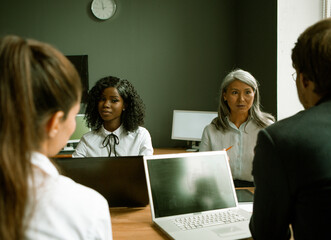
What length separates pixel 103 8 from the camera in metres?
3.57

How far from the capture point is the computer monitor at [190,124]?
339 cm

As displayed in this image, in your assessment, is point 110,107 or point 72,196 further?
point 110,107

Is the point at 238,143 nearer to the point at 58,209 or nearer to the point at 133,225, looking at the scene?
the point at 133,225

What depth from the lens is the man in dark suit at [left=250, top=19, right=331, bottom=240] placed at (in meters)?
0.68

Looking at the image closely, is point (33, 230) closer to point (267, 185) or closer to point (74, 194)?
point (74, 194)

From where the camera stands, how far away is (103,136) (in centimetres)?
207

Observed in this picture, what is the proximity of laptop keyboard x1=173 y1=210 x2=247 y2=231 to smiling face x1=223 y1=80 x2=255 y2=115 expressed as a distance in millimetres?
993

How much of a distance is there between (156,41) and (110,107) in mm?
1912

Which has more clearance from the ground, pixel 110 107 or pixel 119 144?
pixel 110 107

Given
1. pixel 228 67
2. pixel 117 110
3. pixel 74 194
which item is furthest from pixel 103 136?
pixel 228 67

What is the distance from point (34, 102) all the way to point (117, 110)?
1484 millimetres

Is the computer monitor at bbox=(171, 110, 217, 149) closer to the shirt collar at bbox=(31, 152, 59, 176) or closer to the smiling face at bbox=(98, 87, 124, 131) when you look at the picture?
the smiling face at bbox=(98, 87, 124, 131)

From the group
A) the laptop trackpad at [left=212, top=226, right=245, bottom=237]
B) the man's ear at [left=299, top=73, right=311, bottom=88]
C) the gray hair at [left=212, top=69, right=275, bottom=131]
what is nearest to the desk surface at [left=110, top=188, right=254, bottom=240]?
the laptop trackpad at [left=212, top=226, right=245, bottom=237]

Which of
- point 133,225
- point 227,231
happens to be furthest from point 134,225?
point 227,231
